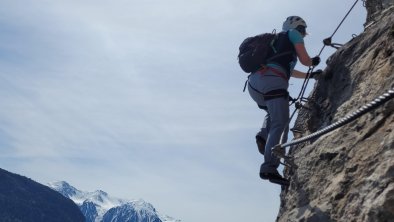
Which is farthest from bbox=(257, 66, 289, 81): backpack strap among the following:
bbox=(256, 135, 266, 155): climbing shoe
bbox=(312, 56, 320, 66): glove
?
bbox=(256, 135, 266, 155): climbing shoe

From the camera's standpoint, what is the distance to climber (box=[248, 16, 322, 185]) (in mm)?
9055

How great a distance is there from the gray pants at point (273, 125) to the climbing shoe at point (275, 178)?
9 centimetres

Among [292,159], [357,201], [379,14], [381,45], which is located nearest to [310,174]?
[292,159]

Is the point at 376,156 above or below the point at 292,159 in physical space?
below

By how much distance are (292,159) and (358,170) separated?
8.70 feet

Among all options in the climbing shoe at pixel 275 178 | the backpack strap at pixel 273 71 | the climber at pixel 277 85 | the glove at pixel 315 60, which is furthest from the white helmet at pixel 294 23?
the climbing shoe at pixel 275 178

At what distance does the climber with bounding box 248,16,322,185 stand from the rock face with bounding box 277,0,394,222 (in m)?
0.51

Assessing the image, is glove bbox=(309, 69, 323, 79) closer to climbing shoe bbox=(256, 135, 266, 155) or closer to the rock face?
the rock face

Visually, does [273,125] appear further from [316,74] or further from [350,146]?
[350,146]

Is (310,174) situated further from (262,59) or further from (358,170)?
(262,59)

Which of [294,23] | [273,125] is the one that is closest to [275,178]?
[273,125]

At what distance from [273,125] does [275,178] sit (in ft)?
3.34

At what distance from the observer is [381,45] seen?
26.4 feet

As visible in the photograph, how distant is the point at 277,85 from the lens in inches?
376
